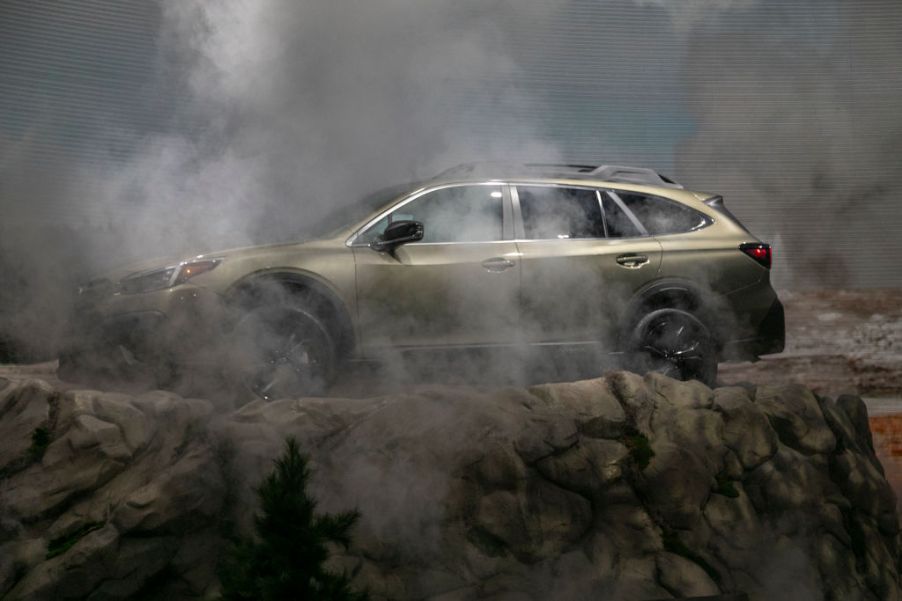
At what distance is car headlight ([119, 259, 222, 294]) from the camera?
486 cm

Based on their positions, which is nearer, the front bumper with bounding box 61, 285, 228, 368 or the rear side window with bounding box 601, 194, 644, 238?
the front bumper with bounding box 61, 285, 228, 368

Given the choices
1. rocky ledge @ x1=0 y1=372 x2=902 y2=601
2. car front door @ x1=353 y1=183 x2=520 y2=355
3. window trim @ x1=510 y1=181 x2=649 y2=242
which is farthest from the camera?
window trim @ x1=510 y1=181 x2=649 y2=242

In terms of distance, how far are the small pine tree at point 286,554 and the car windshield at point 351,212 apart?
2.04 m

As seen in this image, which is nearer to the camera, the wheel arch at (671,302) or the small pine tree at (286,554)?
the small pine tree at (286,554)

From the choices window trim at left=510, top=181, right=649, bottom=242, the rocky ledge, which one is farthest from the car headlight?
window trim at left=510, top=181, right=649, bottom=242

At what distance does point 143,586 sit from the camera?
3998 millimetres

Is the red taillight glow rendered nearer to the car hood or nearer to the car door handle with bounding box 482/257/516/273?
the car hood

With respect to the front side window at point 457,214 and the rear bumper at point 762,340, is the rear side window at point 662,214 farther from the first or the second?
the front side window at point 457,214

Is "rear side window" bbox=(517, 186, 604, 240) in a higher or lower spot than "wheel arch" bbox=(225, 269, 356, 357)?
higher

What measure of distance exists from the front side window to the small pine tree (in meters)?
2.09

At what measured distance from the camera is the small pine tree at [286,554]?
3.22 meters

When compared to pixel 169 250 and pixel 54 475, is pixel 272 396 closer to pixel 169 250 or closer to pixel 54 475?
pixel 54 475

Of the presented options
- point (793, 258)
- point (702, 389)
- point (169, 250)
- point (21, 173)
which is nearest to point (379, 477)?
point (702, 389)

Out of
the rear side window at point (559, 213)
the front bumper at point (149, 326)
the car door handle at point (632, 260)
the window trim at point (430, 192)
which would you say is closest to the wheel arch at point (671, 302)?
the car door handle at point (632, 260)
